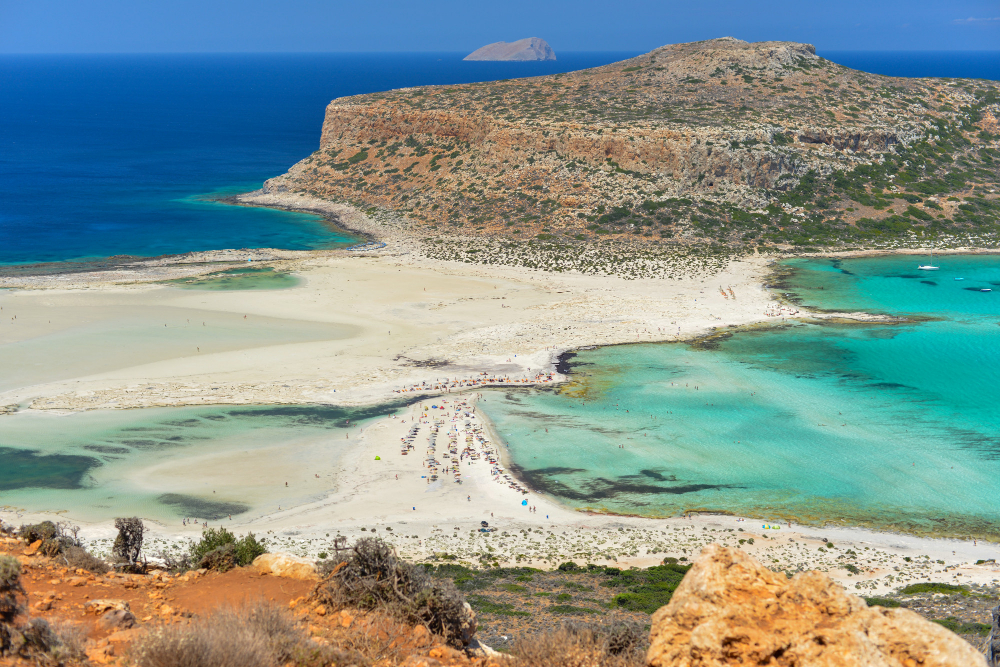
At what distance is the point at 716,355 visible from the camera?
46250 mm

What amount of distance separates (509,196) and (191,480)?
53307mm

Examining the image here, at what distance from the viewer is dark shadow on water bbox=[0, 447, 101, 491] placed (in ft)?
101

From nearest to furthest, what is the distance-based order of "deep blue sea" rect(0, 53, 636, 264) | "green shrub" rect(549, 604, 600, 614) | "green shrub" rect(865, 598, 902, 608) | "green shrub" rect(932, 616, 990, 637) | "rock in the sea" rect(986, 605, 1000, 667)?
"rock in the sea" rect(986, 605, 1000, 667) → "green shrub" rect(932, 616, 990, 637) → "green shrub" rect(549, 604, 600, 614) → "green shrub" rect(865, 598, 902, 608) → "deep blue sea" rect(0, 53, 636, 264)

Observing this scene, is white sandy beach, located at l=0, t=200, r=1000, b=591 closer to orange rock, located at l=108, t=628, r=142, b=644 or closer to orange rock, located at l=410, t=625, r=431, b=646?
orange rock, located at l=108, t=628, r=142, b=644

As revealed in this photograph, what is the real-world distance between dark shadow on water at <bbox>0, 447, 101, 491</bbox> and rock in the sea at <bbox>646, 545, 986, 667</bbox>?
93.6ft

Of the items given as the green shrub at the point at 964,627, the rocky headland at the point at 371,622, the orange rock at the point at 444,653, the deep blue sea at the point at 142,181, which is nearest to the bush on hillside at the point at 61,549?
the rocky headland at the point at 371,622

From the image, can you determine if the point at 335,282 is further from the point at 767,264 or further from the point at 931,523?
the point at 931,523

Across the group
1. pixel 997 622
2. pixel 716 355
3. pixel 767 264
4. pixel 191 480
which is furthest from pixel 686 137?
pixel 997 622

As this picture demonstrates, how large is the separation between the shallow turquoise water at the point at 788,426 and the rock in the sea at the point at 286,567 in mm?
18337

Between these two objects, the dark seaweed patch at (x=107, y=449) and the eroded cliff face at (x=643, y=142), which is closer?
the dark seaweed patch at (x=107, y=449)

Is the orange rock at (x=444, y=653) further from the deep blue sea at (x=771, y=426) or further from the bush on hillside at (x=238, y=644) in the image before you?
the deep blue sea at (x=771, y=426)

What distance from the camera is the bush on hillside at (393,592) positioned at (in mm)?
11422

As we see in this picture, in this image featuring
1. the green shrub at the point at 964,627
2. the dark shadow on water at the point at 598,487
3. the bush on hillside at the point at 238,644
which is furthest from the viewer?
the dark shadow on water at the point at 598,487

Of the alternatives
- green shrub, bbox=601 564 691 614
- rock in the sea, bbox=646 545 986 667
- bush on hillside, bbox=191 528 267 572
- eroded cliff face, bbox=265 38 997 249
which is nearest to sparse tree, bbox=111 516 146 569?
bush on hillside, bbox=191 528 267 572
